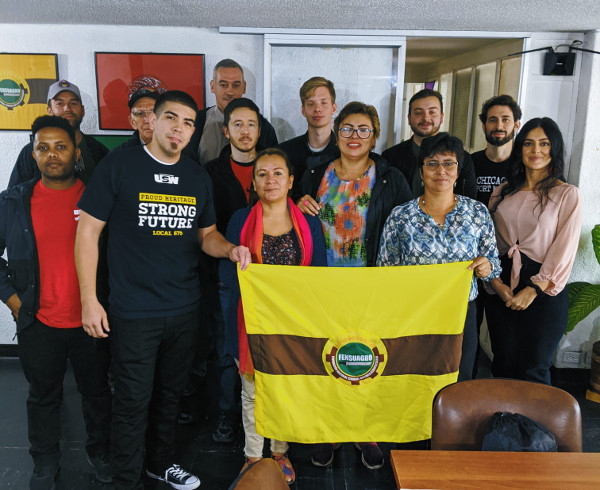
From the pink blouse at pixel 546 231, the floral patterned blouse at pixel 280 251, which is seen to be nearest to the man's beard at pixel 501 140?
the pink blouse at pixel 546 231

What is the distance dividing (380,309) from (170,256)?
104cm

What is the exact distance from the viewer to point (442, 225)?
2510 millimetres

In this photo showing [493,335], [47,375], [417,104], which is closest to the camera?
[47,375]

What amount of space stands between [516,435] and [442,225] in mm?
1124

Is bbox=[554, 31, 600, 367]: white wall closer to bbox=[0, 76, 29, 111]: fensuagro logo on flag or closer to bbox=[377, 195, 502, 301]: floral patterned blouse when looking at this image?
bbox=[377, 195, 502, 301]: floral patterned blouse

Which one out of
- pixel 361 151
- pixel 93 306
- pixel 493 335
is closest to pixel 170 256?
pixel 93 306

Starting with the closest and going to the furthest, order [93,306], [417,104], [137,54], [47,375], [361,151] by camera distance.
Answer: [93,306] < [47,375] < [361,151] < [417,104] < [137,54]

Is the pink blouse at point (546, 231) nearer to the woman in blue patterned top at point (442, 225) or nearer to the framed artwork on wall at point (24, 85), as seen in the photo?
the woman in blue patterned top at point (442, 225)

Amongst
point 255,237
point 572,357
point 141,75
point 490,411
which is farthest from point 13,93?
point 572,357

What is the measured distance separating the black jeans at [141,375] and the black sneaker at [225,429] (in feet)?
1.96

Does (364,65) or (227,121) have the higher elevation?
(364,65)

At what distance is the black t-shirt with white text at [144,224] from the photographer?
230 cm

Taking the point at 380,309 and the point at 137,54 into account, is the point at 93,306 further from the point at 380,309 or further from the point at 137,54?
the point at 137,54

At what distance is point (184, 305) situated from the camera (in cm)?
248
